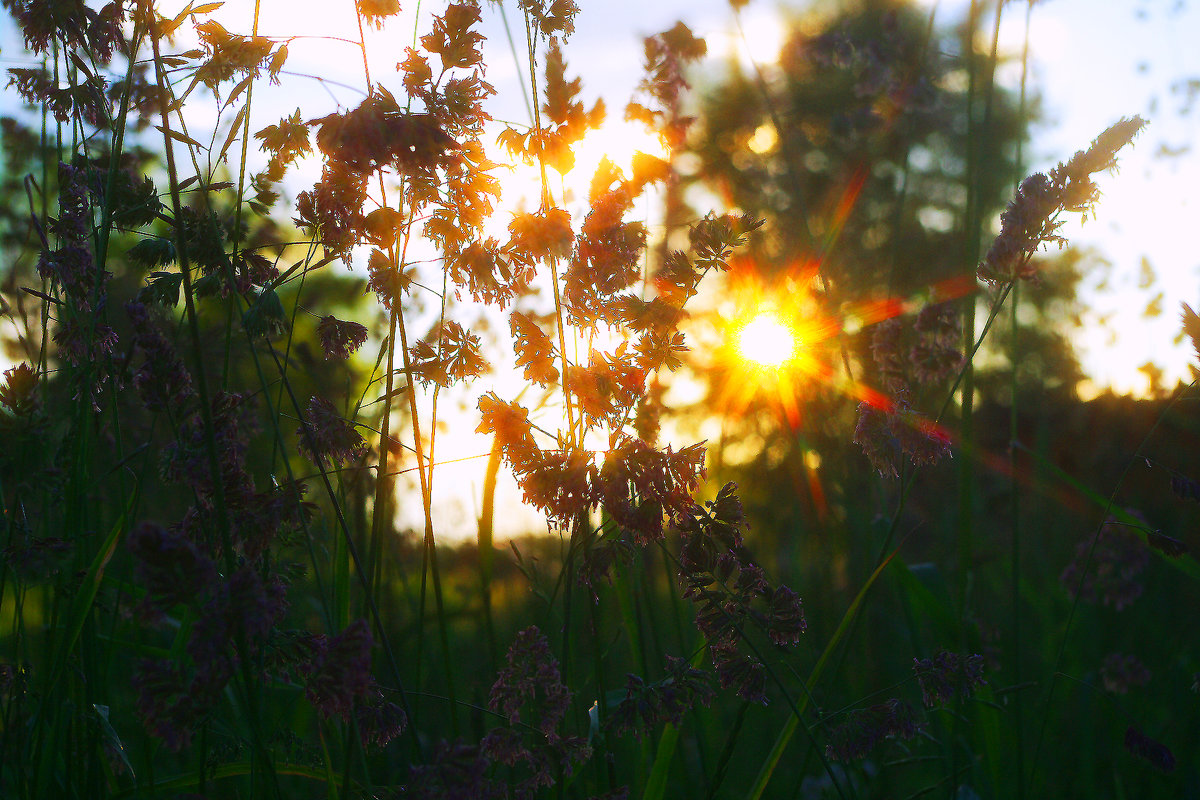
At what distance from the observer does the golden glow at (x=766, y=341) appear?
6.85 ft

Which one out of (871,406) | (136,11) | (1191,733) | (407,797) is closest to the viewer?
(407,797)

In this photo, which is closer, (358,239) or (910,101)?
(358,239)

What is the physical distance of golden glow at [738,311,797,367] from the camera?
2.09 metres

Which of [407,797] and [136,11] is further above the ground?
[136,11]

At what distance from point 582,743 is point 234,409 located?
0.87 meters

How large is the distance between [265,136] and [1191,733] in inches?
126

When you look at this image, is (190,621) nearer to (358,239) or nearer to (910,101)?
(358,239)

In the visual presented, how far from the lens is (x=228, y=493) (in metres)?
1.29

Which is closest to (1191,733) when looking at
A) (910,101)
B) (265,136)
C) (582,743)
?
(582,743)

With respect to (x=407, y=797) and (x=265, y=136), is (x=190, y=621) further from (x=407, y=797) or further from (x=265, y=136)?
(x=265, y=136)

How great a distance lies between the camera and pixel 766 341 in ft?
7.11

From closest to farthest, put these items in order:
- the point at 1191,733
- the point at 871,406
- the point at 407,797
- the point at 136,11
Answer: the point at 407,797
the point at 136,11
the point at 871,406
the point at 1191,733

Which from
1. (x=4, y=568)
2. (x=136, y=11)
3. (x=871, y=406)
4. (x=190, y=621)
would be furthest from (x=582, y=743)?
(x=136, y=11)

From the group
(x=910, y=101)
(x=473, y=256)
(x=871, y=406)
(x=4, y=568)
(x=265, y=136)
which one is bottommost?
(x=4, y=568)
